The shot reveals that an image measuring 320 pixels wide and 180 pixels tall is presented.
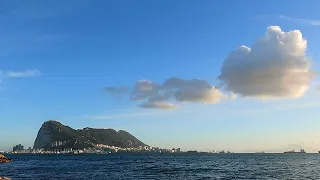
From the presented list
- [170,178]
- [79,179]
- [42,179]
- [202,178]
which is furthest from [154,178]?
[42,179]

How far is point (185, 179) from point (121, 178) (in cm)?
1489

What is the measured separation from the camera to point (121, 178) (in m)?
87.8

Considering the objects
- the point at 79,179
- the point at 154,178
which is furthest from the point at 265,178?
the point at 79,179

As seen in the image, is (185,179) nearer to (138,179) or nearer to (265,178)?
(138,179)

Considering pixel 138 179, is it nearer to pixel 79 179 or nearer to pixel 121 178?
pixel 121 178

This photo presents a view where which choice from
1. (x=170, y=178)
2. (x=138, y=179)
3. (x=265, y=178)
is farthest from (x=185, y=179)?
(x=265, y=178)

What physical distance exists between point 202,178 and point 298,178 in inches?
864

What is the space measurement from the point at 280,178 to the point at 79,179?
148 feet

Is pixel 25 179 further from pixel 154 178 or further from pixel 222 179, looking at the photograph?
pixel 222 179

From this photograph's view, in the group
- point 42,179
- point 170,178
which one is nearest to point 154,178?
point 170,178

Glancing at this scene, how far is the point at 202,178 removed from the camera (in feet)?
282

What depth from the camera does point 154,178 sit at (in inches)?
3445

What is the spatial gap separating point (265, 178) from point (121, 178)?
32867 mm

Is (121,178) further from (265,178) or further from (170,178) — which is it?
(265,178)
